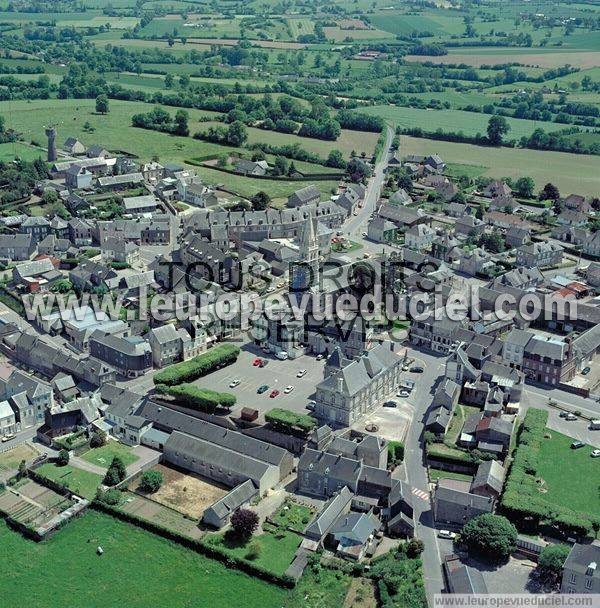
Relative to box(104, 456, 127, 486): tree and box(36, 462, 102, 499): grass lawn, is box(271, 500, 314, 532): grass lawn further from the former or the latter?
box(36, 462, 102, 499): grass lawn

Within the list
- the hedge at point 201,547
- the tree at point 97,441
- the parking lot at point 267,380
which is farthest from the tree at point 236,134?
the hedge at point 201,547

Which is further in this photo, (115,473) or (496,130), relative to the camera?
(496,130)

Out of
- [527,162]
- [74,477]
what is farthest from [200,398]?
[527,162]

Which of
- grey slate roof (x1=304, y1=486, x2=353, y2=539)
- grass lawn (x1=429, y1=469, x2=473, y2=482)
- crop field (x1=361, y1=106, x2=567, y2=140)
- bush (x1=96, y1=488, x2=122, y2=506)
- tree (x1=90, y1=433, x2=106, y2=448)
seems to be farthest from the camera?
crop field (x1=361, y1=106, x2=567, y2=140)

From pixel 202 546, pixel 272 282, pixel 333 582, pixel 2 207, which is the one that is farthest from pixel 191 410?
pixel 2 207

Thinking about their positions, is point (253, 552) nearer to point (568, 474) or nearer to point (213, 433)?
point (213, 433)

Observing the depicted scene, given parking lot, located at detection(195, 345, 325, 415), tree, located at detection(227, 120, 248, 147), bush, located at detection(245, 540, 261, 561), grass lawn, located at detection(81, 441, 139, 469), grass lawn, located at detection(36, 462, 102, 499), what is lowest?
grass lawn, located at detection(81, 441, 139, 469)

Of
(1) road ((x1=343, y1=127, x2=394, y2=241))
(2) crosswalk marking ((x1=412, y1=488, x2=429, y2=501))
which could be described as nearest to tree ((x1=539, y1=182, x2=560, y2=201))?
(1) road ((x1=343, y1=127, x2=394, y2=241))
